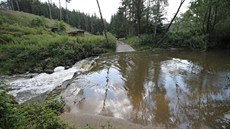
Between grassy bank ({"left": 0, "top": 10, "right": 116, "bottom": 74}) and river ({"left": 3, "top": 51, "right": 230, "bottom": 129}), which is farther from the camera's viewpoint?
grassy bank ({"left": 0, "top": 10, "right": 116, "bottom": 74})

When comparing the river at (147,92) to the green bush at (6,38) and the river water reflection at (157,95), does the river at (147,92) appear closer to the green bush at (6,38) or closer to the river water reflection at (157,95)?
the river water reflection at (157,95)

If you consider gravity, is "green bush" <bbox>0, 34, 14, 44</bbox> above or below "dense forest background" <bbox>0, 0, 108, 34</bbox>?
below

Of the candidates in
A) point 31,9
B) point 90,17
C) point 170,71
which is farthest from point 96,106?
point 90,17

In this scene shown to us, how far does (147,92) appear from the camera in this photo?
10.4 m

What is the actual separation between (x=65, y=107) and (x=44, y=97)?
1.69m

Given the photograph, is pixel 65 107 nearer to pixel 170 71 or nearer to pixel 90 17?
pixel 170 71

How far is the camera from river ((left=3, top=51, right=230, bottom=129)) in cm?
786

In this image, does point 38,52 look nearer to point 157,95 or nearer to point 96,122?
point 157,95

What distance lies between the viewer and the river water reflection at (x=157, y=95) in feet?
25.5

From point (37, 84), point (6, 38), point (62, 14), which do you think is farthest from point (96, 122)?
point (62, 14)

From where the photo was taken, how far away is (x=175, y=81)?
12.2 metres

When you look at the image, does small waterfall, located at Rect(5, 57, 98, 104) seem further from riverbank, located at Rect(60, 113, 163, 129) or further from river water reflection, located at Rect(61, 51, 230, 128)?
riverbank, located at Rect(60, 113, 163, 129)

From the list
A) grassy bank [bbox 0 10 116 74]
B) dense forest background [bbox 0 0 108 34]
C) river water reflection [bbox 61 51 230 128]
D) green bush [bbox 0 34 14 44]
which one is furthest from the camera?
dense forest background [bbox 0 0 108 34]

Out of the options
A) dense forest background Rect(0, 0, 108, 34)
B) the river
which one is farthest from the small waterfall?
dense forest background Rect(0, 0, 108, 34)
